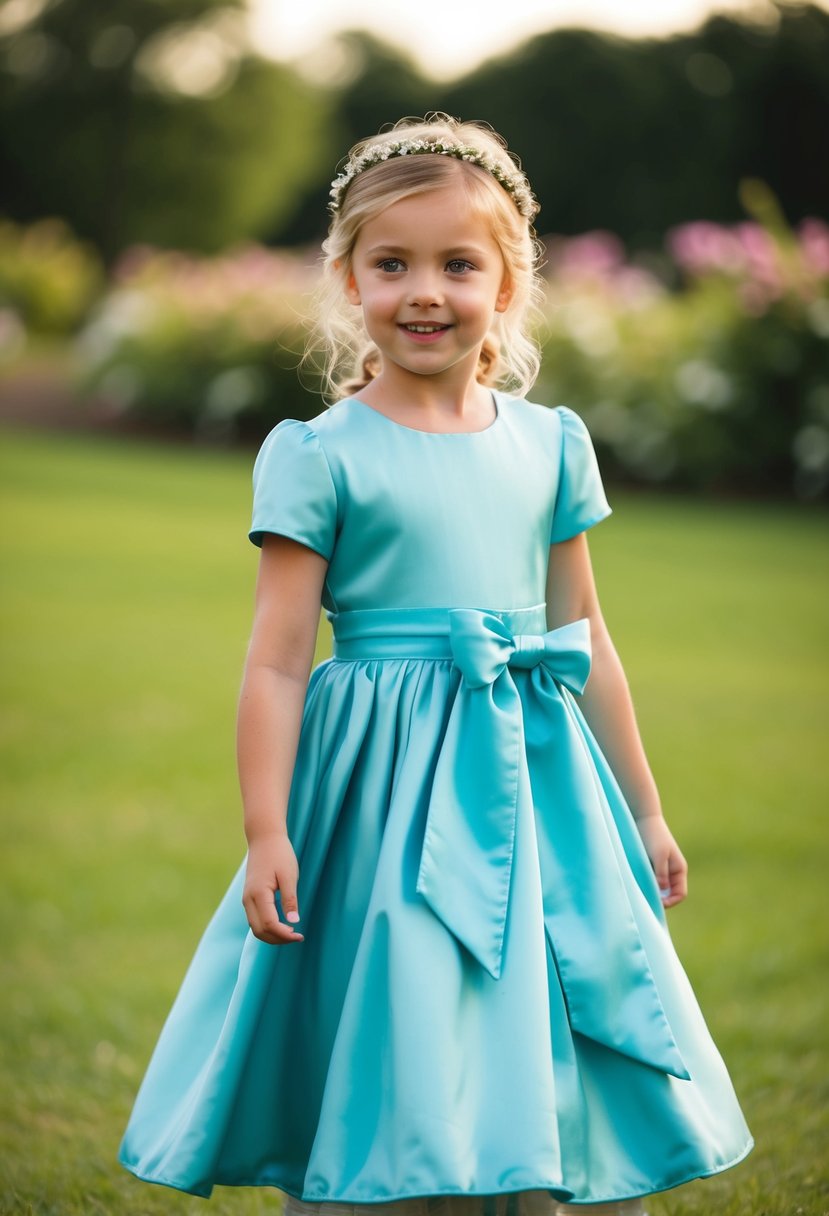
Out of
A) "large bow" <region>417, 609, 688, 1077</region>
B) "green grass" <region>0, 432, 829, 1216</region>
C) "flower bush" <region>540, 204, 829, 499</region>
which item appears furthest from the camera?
"flower bush" <region>540, 204, 829, 499</region>

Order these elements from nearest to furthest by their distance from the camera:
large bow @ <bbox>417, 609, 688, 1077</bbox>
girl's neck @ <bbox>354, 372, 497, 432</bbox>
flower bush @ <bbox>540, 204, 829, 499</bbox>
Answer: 1. large bow @ <bbox>417, 609, 688, 1077</bbox>
2. girl's neck @ <bbox>354, 372, 497, 432</bbox>
3. flower bush @ <bbox>540, 204, 829, 499</bbox>

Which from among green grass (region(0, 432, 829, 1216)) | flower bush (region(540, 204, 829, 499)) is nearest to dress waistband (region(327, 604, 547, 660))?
green grass (region(0, 432, 829, 1216))

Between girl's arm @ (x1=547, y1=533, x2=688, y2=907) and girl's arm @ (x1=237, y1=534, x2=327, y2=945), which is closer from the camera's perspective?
girl's arm @ (x1=237, y1=534, x2=327, y2=945)

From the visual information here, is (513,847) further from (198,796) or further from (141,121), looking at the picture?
(141,121)

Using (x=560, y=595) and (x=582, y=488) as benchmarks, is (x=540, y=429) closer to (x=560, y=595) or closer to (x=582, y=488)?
(x=582, y=488)

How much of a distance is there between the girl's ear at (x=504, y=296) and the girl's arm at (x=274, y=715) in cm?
49

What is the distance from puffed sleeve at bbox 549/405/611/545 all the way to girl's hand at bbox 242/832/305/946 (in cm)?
64

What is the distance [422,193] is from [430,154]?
91 millimetres

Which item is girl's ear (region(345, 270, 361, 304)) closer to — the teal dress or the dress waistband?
the teal dress

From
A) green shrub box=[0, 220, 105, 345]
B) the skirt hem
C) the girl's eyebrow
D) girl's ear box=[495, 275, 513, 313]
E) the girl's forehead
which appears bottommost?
the skirt hem

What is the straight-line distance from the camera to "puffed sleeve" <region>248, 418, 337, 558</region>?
195 cm

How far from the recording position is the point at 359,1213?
74.5 inches

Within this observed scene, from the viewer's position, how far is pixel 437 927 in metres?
1.85

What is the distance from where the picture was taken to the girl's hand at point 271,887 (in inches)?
73.7
